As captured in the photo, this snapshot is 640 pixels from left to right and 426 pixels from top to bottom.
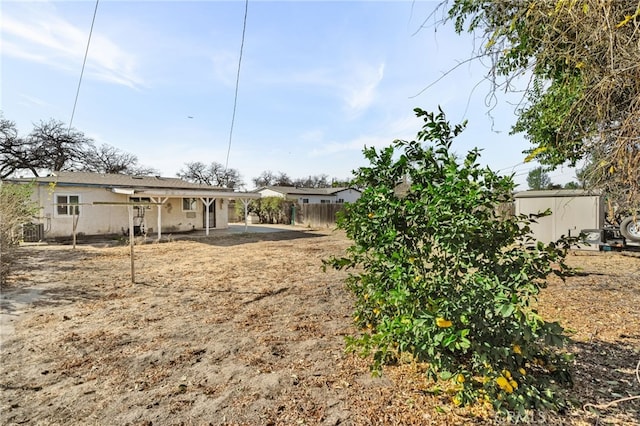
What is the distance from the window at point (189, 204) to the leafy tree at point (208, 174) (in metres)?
26.6

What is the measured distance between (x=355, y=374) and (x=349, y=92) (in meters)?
8.59

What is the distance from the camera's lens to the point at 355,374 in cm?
287

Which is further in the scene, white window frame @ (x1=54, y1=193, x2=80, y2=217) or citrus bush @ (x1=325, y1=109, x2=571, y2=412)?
white window frame @ (x1=54, y1=193, x2=80, y2=217)

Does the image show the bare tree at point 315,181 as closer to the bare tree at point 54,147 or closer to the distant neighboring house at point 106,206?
the bare tree at point 54,147

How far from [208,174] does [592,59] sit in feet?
153

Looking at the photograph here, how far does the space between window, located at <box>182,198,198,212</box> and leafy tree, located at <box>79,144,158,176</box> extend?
1776 centimetres

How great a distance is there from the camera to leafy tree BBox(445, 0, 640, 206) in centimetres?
204

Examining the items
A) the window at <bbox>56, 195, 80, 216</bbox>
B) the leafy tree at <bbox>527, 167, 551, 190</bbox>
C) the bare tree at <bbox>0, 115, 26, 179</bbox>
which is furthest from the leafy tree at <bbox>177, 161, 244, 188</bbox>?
the leafy tree at <bbox>527, 167, 551, 190</bbox>

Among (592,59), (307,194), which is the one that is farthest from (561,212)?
(307,194)

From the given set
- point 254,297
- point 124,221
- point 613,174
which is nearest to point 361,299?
point 613,174

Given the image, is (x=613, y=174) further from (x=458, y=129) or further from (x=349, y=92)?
(x=349, y=92)

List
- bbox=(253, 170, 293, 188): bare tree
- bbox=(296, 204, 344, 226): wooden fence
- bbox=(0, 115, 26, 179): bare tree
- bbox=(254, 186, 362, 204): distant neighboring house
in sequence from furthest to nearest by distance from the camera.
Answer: bbox=(253, 170, 293, 188): bare tree → bbox=(254, 186, 362, 204): distant neighboring house → bbox=(0, 115, 26, 179): bare tree → bbox=(296, 204, 344, 226): wooden fence

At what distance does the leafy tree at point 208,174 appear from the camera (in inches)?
1747

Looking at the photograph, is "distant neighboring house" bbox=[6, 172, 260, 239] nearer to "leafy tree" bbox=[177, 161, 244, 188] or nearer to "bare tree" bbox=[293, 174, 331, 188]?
"leafy tree" bbox=[177, 161, 244, 188]
